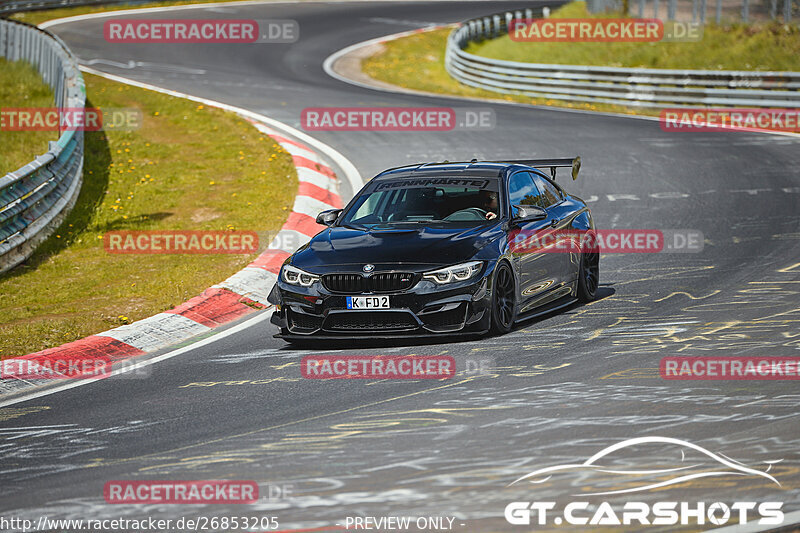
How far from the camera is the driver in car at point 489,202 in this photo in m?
10.3

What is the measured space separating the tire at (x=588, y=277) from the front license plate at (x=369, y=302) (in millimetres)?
2599

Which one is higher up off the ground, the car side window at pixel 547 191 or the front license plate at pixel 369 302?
the car side window at pixel 547 191

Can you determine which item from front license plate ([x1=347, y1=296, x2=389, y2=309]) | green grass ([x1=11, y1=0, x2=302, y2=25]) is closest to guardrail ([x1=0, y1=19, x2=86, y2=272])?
front license plate ([x1=347, y1=296, x2=389, y2=309])

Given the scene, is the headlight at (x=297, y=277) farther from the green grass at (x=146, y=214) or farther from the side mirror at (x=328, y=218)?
the green grass at (x=146, y=214)

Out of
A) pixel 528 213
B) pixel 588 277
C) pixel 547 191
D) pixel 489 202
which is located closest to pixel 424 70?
pixel 547 191

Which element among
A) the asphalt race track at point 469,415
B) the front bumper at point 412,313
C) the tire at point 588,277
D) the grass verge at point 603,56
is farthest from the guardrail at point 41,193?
the grass verge at point 603,56

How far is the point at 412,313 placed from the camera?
9.13 m

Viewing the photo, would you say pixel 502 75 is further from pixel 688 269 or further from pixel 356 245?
pixel 356 245

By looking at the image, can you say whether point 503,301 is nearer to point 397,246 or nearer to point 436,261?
point 436,261

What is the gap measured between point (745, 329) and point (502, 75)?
24055 mm

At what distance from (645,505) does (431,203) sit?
5.20m

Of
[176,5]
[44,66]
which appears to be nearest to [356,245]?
[44,66]

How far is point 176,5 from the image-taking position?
172 ft

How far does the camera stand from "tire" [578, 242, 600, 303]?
36.1 ft
